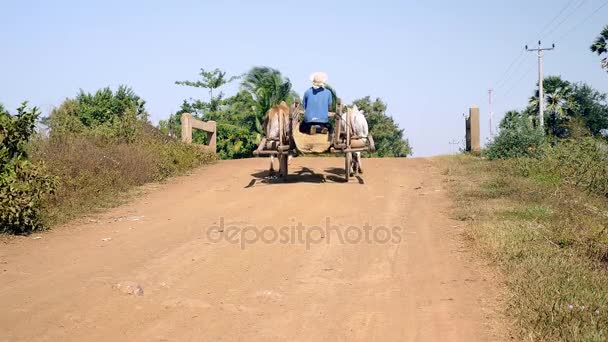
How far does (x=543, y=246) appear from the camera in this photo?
8188mm

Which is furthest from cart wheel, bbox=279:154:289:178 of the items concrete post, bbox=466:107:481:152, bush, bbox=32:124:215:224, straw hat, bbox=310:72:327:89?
concrete post, bbox=466:107:481:152

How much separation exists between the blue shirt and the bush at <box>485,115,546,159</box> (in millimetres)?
6755

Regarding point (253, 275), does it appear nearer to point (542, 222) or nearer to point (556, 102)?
point (542, 222)

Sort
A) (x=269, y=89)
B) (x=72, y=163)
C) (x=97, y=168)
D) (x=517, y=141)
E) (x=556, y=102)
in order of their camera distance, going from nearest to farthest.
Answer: (x=72, y=163) < (x=97, y=168) < (x=517, y=141) < (x=269, y=89) < (x=556, y=102)

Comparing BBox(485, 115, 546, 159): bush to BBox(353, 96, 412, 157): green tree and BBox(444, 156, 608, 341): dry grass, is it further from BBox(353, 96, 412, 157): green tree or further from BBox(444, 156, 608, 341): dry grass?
BBox(353, 96, 412, 157): green tree

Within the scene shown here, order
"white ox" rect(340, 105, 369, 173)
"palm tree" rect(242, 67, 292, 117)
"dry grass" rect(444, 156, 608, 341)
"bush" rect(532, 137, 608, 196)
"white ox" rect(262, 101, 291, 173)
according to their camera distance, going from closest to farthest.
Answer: "dry grass" rect(444, 156, 608, 341)
"bush" rect(532, 137, 608, 196)
"white ox" rect(262, 101, 291, 173)
"white ox" rect(340, 105, 369, 173)
"palm tree" rect(242, 67, 292, 117)

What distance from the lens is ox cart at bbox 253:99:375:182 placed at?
1416 cm

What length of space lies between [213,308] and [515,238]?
14.1 feet

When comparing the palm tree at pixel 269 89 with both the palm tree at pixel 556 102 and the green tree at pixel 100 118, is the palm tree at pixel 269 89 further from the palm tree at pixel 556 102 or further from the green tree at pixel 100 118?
the palm tree at pixel 556 102

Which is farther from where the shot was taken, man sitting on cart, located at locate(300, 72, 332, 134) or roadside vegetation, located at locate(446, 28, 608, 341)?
man sitting on cart, located at locate(300, 72, 332, 134)

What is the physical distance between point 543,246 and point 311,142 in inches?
267

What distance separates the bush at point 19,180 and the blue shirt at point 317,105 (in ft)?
19.4

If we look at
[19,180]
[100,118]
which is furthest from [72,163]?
[100,118]

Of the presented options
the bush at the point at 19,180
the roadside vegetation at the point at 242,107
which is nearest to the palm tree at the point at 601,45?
the roadside vegetation at the point at 242,107
